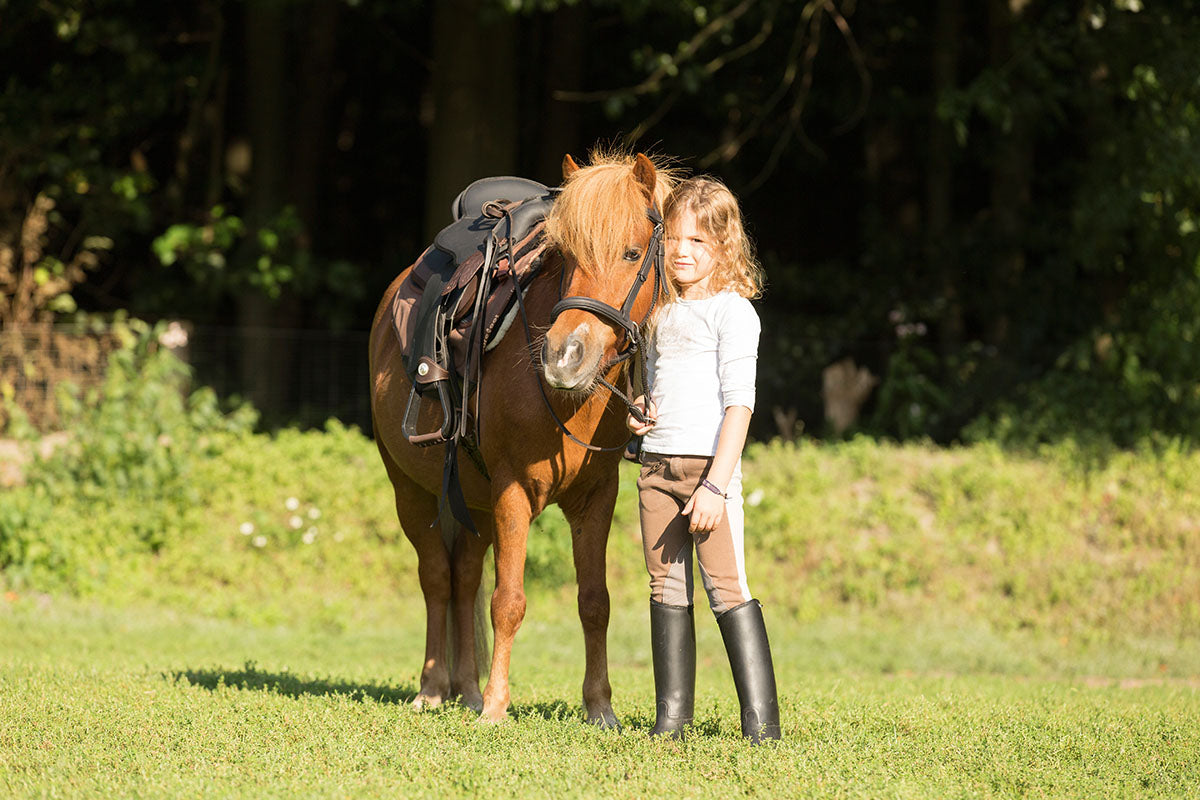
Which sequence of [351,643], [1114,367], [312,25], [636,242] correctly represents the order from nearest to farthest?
[636,242]
[351,643]
[1114,367]
[312,25]

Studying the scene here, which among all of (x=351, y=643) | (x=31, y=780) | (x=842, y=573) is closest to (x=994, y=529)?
(x=842, y=573)

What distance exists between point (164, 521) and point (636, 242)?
8138 millimetres

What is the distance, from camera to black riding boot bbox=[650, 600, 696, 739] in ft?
16.4

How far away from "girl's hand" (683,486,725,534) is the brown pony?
1.90 feet

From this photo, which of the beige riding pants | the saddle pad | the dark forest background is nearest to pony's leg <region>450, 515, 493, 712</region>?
the saddle pad

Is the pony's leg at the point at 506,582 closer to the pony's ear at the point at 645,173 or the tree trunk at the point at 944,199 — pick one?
the pony's ear at the point at 645,173

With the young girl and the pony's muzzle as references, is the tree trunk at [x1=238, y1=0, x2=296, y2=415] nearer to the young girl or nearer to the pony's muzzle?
the young girl

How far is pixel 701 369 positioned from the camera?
493 cm

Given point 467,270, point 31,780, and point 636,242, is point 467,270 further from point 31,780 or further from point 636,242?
point 31,780

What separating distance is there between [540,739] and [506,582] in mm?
674

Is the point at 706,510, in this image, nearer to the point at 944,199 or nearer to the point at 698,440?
the point at 698,440

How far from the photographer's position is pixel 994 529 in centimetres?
1185

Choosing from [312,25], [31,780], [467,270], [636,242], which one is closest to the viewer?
[31,780]

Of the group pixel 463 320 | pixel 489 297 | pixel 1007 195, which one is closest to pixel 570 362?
pixel 489 297
